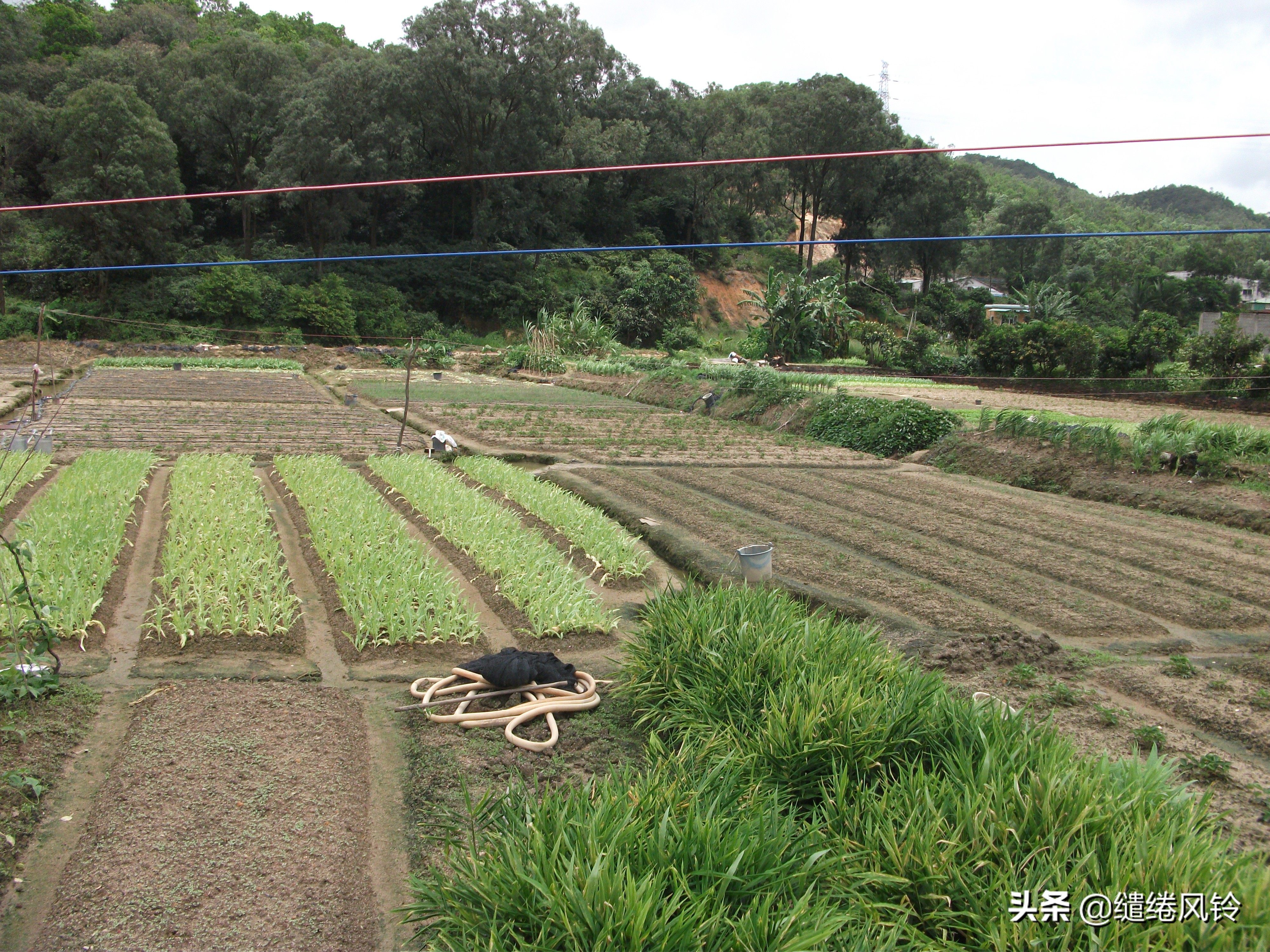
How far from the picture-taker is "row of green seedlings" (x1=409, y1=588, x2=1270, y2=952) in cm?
225

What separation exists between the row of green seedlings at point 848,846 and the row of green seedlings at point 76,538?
335 cm

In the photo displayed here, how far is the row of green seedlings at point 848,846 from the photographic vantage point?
2254mm

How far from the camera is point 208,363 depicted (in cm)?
2841

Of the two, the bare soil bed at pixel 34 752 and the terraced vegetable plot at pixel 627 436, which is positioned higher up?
the terraced vegetable plot at pixel 627 436

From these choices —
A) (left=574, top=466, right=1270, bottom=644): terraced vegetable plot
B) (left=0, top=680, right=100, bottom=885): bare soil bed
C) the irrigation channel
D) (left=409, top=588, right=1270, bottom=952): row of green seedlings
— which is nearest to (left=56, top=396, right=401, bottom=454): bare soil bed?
the irrigation channel

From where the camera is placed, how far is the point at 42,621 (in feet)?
15.0

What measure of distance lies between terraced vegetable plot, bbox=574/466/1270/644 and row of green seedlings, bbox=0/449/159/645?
16.6ft

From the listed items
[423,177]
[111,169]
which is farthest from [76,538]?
[423,177]

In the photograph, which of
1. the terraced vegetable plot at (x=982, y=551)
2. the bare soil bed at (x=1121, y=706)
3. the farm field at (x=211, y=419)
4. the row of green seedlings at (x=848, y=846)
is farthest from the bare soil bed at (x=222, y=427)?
the row of green seedlings at (x=848, y=846)

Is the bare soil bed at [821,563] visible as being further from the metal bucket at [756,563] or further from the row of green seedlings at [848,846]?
the row of green seedlings at [848,846]

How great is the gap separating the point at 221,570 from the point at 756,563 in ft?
12.8

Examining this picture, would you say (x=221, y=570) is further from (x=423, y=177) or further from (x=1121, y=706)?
(x=423, y=177)

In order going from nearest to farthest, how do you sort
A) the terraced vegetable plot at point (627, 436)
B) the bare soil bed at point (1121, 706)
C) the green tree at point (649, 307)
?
the bare soil bed at point (1121, 706) < the terraced vegetable plot at point (627, 436) < the green tree at point (649, 307)

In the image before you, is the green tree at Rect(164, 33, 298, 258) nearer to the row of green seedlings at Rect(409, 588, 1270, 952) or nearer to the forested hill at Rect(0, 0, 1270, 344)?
the forested hill at Rect(0, 0, 1270, 344)
